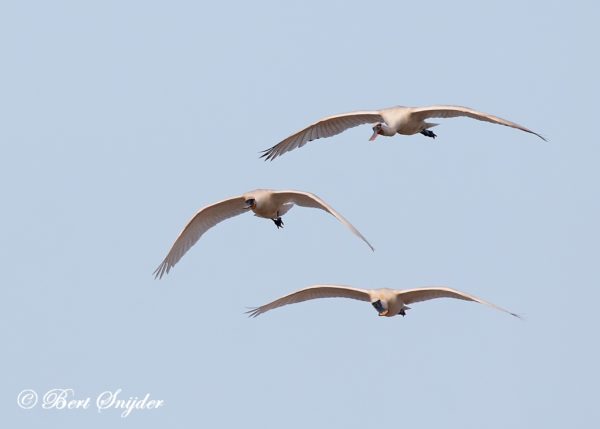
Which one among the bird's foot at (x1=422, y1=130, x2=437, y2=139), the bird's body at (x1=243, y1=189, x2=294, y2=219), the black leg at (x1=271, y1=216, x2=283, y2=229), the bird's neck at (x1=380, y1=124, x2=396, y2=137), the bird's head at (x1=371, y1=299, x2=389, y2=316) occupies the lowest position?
the bird's head at (x1=371, y1=299, x2=389, y2=316)

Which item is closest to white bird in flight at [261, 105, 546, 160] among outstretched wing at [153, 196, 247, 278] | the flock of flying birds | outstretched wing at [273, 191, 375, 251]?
the flock of flying birds

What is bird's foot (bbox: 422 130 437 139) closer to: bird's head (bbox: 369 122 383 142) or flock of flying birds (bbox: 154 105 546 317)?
flock of flying birds (bbox: 154 105 546 317)

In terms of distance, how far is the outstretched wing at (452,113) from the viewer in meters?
37.3

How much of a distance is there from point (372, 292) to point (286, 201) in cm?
267

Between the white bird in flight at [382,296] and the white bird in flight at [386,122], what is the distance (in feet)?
10.4

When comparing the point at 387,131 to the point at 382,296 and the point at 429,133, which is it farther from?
the point at 382,296

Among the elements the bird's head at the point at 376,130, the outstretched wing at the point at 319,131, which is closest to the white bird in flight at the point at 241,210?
the outstretched wing at the point at 319,131

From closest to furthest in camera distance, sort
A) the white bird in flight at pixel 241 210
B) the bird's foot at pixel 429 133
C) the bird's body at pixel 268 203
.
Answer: the white bird in flight at pixel 241 210 → the bird's body at pixel 268 203 → the bird's foot at pixel 429 133

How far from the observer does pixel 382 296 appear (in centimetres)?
3816

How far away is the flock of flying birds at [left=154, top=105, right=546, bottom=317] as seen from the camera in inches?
1484

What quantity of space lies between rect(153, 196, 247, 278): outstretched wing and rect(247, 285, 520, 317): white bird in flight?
216 centimetres

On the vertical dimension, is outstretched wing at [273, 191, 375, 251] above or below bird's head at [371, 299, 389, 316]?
above

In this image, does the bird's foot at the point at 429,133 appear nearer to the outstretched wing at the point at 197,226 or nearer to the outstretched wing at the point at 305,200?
the outstretched wing at the point at 305,200

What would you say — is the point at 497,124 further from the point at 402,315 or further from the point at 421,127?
the point at 402,315
